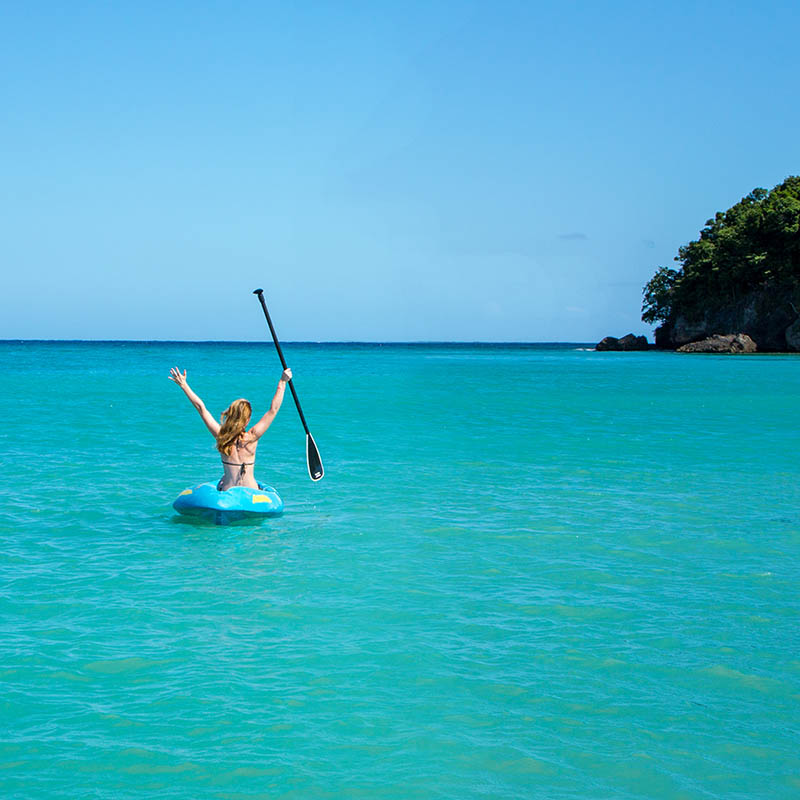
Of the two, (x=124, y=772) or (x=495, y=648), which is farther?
(x=495, y=648)

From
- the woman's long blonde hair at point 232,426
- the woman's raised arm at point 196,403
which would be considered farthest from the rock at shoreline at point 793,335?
the woman's raised arm at point 196,403

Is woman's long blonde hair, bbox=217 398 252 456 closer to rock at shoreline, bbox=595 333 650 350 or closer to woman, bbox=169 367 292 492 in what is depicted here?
woman, bbox=169 367 292 492

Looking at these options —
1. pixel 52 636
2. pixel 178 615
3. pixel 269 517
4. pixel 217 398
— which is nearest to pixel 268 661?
pixel 178 615

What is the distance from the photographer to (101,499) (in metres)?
13.1

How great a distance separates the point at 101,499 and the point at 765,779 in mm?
10339

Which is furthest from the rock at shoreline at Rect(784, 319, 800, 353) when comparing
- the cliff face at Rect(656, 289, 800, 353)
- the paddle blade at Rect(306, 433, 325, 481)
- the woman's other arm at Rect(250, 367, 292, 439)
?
the woman's other arm at Rect(250, 367, 292, 439)

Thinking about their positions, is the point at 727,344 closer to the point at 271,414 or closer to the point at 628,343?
the point at 628,343

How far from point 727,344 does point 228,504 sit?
303ft

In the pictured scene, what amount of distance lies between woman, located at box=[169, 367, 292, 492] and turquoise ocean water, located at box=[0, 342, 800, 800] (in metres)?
0.73

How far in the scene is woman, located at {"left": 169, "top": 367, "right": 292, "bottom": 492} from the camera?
1090 cm

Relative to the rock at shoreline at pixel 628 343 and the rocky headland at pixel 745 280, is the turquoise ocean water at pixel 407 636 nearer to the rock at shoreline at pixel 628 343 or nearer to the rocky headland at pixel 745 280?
the rocky headland at pixel 745 280

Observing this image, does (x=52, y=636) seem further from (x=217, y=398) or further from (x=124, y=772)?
(x=217, y=398)

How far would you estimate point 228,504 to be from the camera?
11039mm

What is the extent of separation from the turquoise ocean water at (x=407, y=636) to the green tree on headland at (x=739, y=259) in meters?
82.4
